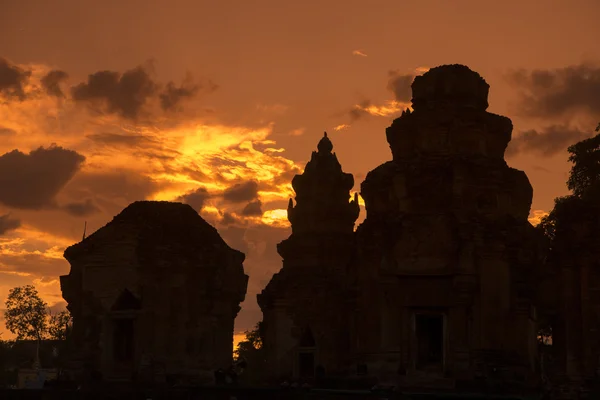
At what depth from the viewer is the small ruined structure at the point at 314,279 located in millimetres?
36469

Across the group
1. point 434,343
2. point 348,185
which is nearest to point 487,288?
point 434,343

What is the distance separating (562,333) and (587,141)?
757 inches

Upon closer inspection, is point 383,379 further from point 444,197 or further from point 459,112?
point 459,112

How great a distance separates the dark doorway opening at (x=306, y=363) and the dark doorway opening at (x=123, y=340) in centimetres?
738

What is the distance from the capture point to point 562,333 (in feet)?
99.6

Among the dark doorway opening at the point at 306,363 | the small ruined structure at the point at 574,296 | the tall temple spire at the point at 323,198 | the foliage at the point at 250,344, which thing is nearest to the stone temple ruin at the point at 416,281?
the small ruined structure at the point at 574,296

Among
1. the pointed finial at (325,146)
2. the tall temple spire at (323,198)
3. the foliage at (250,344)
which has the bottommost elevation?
the foliage at (250,344)

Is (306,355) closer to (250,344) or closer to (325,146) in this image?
(325,146)

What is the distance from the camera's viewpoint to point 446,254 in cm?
2930

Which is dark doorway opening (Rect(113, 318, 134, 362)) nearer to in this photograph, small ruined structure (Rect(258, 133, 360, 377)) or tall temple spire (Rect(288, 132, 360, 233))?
small ruined structure (Rect(258, 133, 360, 377))

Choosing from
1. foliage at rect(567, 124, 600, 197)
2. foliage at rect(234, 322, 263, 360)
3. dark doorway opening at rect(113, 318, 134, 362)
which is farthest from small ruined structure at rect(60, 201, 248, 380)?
foliage at rect(234, 322, 263, 360)

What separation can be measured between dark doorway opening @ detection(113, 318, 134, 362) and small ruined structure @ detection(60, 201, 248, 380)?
36mm

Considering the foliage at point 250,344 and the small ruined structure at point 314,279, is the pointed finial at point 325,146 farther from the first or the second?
the foliage at point 250,344

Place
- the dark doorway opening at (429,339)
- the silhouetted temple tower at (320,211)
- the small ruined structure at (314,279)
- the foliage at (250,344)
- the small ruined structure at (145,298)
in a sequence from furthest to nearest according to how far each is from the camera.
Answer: the foliage at (250,344)
the silhouetted temple tower at (320,211)
the small ruined structure at (314,279)
the small ruined structure at (145,298)
the dark doorway opening at (429,339)
